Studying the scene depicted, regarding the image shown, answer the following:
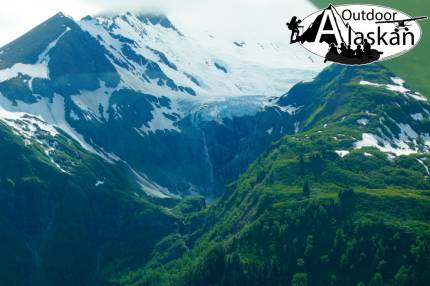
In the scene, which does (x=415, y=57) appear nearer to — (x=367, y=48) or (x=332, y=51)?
(x=367, y=48)

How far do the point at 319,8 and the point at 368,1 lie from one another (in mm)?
900

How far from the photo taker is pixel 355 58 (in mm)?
15812

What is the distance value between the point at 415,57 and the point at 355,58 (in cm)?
130

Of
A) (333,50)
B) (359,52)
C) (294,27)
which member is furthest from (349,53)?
(294,27)

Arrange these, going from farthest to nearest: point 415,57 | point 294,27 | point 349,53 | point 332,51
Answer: point 294,27 → point 349,53 → point 332,51 → point 415,57

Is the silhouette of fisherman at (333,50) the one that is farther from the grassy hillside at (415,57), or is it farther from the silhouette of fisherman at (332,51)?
the grassy hillside at (415,57)

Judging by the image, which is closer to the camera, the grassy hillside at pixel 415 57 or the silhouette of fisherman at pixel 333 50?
the grassy hillside at pixel 415 57

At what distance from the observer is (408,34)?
49.2ft

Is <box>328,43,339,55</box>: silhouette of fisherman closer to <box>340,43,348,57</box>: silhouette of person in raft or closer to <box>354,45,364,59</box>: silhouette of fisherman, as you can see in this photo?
<box>340,43,348,57</box>: silhouette of person in raft

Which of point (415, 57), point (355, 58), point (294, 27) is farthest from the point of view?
point (294, 27)

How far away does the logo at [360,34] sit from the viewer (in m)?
14.9

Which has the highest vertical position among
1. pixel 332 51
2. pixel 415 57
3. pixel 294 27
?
pixel 294 27

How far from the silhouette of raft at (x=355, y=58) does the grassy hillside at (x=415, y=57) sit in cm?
53

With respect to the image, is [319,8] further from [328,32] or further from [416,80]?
[416,80]
